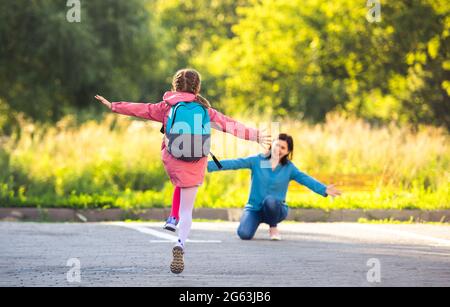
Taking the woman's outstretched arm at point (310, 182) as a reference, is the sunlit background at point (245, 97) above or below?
above

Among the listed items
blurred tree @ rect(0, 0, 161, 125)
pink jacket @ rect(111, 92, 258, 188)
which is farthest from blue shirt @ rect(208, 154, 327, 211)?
blurred tree @ rect(0, 0, 161, 125)

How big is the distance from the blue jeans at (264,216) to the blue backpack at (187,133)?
311 centimetres

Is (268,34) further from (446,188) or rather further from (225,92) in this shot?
(446,188)

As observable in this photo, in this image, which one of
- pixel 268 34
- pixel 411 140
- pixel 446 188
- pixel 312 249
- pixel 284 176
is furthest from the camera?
pixel 268 34

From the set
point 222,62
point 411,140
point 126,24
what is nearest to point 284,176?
point 411,140

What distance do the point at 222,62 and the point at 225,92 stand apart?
77.1 inches

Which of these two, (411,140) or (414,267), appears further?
(411,140)

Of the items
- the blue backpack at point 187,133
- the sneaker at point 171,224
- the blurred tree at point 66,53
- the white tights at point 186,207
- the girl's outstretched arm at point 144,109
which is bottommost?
the sneaker at point 171,224

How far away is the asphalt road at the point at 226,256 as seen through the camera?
9.08 m

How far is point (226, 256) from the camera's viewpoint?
1105 cm

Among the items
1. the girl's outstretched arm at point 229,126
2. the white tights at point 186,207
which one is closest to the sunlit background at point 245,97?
the girl's outstretched arm at point 229,126

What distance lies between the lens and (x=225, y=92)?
48.3m

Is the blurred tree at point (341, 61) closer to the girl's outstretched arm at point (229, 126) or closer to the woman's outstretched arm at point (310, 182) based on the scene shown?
the woman's outstretched arm at point (310, 182)
